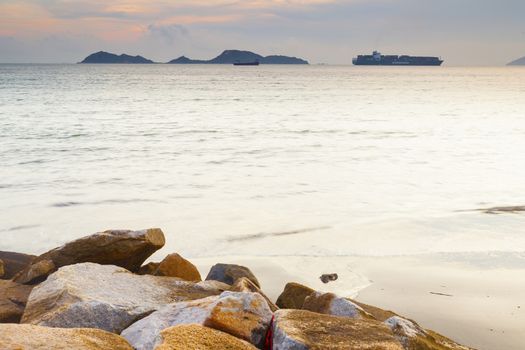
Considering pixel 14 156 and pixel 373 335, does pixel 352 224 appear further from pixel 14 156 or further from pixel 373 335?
pixel 14 156

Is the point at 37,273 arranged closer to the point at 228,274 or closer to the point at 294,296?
the point at 228,274

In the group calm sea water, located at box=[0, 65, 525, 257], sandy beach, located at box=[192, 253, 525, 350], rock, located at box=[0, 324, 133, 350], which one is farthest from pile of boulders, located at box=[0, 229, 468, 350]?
calm sea water, located at box=[0, 65, 525, 257]

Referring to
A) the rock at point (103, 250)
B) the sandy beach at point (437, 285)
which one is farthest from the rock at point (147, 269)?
the sandy beach at point (437, 285)

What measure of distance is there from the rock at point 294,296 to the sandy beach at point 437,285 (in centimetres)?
98

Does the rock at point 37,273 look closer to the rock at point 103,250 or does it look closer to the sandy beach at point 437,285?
the rock at point 103,250

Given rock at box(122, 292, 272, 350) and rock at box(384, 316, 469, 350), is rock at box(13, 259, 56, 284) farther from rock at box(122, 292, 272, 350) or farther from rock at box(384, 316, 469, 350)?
rock at box(384, 316, 469, 350)

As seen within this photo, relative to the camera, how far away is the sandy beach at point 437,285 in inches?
237

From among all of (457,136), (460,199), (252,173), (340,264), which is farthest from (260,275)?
(457,136)

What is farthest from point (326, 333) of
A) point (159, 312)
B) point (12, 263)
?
point (12, 263)

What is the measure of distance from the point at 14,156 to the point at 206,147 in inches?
248

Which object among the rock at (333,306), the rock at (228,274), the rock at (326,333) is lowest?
the rock at (228,274)

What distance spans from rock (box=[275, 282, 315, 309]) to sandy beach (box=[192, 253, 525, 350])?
3.22 ft

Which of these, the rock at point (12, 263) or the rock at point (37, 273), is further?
the rock at point (12, 263)

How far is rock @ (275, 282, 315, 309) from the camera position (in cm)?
582
